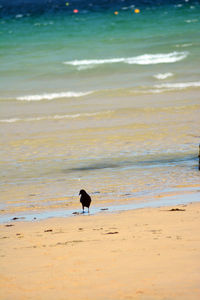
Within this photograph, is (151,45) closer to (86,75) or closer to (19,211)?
(86,75)

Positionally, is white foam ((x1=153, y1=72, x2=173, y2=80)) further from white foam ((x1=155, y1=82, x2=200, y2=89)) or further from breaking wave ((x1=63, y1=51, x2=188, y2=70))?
breaking wave ((x1=63, y1=51, x2=188, y2=70))

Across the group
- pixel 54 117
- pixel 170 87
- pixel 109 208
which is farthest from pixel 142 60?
pixel 109 208

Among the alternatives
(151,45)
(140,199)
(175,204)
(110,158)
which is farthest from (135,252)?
(151,45)

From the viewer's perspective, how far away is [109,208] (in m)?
9.45

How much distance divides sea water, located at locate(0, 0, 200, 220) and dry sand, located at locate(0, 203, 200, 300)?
161 cm

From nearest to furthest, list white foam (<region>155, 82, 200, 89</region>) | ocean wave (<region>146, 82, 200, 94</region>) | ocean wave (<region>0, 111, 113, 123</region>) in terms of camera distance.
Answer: ocean wave (<region>0, 111, 113, 123</region>) → ocean wave (<region>146, 82, 200, 94</region>) → white foam (<region>155, 82, 200, 89</region>)

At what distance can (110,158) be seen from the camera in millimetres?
13414

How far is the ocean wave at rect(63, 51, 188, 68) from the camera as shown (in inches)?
1238

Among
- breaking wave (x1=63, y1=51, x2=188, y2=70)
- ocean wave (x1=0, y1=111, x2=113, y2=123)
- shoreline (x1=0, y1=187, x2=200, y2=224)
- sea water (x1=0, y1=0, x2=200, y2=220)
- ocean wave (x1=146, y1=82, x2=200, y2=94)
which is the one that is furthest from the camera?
breaking wave (x1=63, y1=51, x2=188, y2=70)

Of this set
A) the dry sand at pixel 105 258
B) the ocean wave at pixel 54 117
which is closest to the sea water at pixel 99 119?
the ocean wave at pixel 54 117

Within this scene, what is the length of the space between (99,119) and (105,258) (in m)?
12.3

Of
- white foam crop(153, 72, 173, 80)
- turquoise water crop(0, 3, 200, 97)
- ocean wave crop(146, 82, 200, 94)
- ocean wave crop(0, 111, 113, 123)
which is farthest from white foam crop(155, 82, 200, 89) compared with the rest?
ocean wave crop(0, 111, 113, 123)

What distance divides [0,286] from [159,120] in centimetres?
1224

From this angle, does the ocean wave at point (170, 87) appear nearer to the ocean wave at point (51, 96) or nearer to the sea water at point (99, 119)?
the sea water at point (99, 119)
